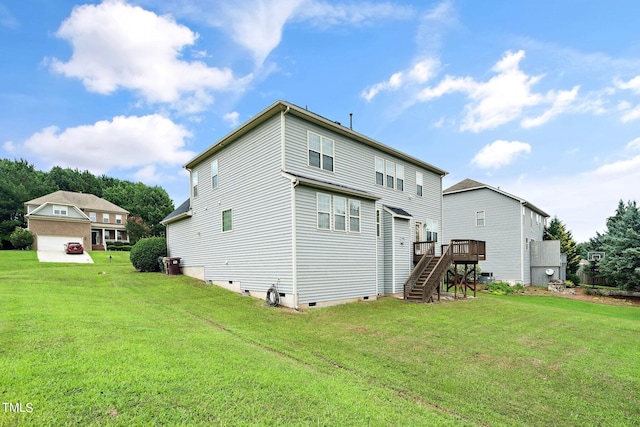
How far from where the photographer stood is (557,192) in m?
21.1

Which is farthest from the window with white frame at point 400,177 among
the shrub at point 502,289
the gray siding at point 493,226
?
the gray siding at point 493,226

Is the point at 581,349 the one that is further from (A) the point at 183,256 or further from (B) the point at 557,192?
(A) the point at 183,256

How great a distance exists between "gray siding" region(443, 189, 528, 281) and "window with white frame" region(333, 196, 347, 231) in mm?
17666

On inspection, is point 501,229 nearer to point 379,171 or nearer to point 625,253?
point 625,253

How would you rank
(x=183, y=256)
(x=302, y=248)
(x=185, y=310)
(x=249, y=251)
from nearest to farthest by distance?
1. (x=185, y=310)
2. (x=302, y=248)
3. (x=249, y=251)
4. (x=183, y=256)

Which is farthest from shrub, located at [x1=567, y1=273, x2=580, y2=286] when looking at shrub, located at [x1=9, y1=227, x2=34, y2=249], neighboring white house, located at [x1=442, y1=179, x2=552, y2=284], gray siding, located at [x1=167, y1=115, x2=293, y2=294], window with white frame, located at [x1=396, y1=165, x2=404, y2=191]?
shrub, located at [x1=9, y1=227, x2=34, y2=249]

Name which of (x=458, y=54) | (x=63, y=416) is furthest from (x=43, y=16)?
(x=458, y=54)

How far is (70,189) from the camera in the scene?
183 ft

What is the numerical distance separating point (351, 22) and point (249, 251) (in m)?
11.1

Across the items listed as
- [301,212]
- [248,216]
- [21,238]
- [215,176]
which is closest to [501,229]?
[301,212]

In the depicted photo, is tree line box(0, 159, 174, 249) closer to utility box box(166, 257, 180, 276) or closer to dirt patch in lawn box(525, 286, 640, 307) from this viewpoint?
utility box box(166, 257, 180, 276)

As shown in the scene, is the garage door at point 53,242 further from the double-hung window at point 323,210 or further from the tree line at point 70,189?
the double-hung window at point 323,210

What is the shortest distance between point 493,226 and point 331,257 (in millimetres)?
18863

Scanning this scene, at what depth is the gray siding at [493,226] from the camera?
24391 millimetres
